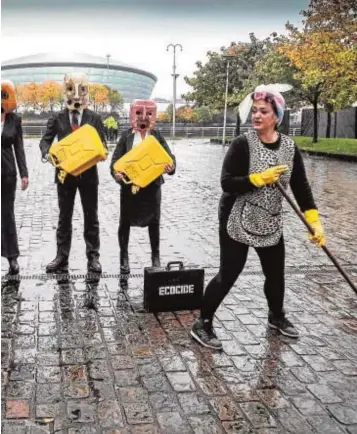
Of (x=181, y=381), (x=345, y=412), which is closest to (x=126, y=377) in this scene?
(x=181, y=381)

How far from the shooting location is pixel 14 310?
5379 millimetres

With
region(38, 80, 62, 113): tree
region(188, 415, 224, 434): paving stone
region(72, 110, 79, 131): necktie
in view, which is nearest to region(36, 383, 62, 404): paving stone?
region(188, 415, 224, 434): paving stone

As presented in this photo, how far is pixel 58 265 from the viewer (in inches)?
261

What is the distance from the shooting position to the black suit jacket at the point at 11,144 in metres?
6.05

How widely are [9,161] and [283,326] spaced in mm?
3002

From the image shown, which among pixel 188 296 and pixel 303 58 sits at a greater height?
pixel 303 58

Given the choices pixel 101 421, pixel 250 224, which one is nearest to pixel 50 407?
pixel 101 421

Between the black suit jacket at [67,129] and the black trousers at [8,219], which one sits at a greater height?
the black suit jacket at [67,129]

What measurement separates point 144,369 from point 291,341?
123 centimetres

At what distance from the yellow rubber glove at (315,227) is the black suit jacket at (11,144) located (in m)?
2.89

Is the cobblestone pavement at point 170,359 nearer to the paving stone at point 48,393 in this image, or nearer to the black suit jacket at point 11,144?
→ the paving stone at point 48,393

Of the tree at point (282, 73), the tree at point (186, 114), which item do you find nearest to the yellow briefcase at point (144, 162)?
the tree at point (282, 73)

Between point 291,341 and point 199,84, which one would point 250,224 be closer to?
point 291,341

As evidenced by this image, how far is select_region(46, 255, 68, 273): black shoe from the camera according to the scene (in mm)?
6598
